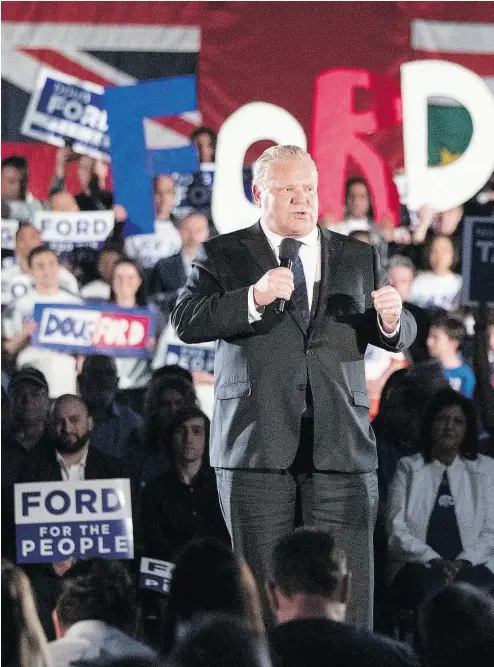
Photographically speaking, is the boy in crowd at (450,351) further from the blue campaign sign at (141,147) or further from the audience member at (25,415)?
the audience member at (25,415)

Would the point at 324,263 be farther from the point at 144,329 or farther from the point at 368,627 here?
the point at 144,329

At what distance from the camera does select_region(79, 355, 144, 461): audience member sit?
539 cm

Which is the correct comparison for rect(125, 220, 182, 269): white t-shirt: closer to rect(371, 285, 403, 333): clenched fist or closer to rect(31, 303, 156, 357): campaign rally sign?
rect(31, 303, 156, 357): campaign rally sign

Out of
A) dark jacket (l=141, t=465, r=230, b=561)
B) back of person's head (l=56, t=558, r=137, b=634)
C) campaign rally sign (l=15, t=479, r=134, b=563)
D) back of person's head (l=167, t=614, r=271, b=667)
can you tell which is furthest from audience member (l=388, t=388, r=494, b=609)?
back of person's head (l=167, t=614, r=271, b=667)

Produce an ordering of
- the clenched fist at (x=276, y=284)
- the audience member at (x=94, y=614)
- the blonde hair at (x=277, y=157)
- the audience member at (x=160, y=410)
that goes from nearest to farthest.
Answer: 1. the audience member at (x=94, y=614)
2. the clenched fist at (x=276, y=284)
3. the blonde hair at (x=277, y=157)
4. the audience member at (x=160, y=410)

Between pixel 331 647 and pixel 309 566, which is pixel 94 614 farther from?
pixel 331 647

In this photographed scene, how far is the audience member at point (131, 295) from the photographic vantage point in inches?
225

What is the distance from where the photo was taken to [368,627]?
112 inches

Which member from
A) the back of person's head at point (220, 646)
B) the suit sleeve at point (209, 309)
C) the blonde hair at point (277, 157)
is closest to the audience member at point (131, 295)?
the suit sleeve at point (209, 309)

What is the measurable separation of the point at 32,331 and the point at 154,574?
1.54m

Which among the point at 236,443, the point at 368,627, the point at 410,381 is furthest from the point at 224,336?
the point at 410,381

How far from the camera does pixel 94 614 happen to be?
262cm

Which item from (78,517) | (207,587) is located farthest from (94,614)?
(78,517)

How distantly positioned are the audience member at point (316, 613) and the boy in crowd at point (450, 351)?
10.7 ft
